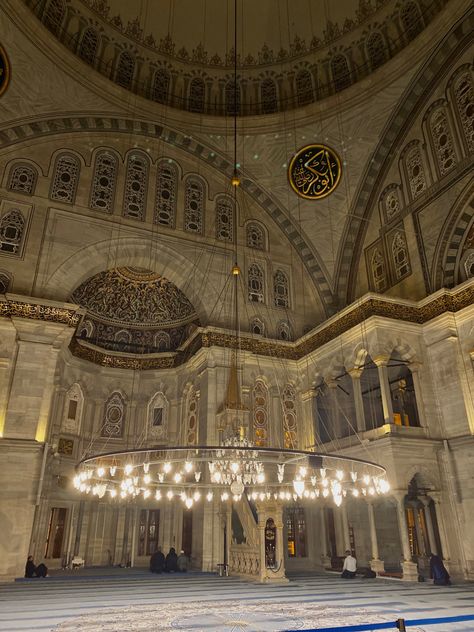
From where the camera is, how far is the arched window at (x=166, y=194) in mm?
14055

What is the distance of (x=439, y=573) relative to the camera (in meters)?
9.38

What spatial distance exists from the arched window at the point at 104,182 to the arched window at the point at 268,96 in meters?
4.99

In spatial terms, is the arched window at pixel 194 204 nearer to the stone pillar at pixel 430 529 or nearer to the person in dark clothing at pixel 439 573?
the stone pillar at pixel 430 529

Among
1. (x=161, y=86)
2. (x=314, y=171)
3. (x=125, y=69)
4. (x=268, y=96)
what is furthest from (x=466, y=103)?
(x=125, y=69)

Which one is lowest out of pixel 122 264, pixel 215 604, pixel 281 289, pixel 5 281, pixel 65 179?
pixel 215 604

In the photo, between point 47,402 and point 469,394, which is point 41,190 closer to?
point 47,402

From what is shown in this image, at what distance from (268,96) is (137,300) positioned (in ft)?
26.0

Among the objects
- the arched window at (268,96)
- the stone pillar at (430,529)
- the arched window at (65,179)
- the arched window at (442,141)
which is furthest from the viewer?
the arched window at (268,96)

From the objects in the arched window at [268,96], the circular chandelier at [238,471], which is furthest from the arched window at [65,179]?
the circular chandelier at [238,471]

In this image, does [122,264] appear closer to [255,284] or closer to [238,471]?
[255,284]

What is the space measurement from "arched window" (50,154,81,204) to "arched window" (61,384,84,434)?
19.2 feet

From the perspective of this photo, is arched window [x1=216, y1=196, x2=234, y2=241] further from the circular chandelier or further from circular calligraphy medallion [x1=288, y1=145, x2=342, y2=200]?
the circular chandelier

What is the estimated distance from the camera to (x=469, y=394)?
1069 cm

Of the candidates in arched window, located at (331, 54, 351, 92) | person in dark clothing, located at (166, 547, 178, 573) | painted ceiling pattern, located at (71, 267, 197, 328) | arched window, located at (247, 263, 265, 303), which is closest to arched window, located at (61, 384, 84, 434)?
painted ceiling pattern, located at (71, 267, 197, 328)
